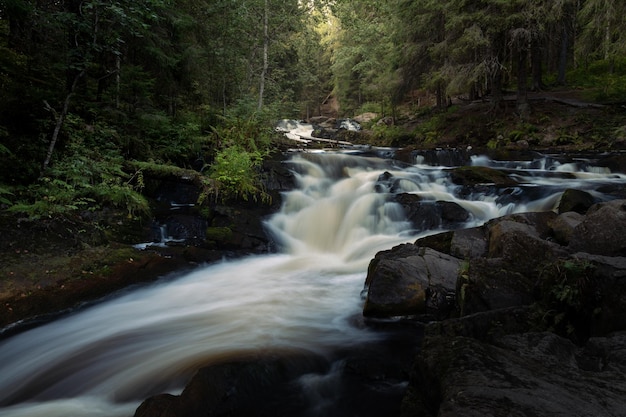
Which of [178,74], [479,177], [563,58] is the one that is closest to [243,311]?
[479,177]

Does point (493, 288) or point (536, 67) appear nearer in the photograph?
point (493, 288)

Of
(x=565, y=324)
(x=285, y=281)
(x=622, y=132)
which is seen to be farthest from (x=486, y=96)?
(x=565, y=324)

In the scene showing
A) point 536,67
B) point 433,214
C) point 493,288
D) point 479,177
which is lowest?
point 493,288

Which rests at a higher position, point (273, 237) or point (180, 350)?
point (273, 237)

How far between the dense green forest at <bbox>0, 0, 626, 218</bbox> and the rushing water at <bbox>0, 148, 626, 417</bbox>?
2170 millimetres

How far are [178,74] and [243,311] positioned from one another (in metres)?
10.4

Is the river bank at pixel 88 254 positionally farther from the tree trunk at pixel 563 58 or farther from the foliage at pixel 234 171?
the tree trunk at pixel 563 58

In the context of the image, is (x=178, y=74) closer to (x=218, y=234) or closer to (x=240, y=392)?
(x=218, y=234)

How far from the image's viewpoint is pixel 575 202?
23.9ft

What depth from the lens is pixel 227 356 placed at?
13.7 ft

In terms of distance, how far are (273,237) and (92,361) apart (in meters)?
4.90

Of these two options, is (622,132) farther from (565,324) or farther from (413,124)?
(565,324)

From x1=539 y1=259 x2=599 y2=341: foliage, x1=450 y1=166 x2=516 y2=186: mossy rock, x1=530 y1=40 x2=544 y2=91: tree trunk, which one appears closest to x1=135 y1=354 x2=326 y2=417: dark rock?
x1=539 y1=259 x2=599 y2=341: foliage

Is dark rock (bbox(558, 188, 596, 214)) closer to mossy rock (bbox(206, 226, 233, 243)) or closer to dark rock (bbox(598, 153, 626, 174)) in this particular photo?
dark rock (bbox(598, 153, 626, 174))
